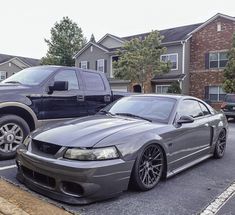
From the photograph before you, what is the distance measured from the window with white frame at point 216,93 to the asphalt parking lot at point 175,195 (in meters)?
19.9

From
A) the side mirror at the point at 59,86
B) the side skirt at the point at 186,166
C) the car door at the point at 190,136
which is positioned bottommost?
the side skirt at the point at 186,166

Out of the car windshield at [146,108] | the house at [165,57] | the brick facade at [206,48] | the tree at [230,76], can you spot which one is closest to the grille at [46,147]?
the car windshield at [146,108]

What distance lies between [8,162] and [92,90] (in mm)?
2582

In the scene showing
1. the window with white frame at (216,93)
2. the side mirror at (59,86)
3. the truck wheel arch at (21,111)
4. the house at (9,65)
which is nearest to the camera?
the truck wheel arch at (21,111)

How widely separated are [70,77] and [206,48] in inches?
832

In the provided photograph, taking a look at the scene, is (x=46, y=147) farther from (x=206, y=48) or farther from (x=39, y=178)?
(x=206, y=48)

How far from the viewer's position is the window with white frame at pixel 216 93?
24.7 metres

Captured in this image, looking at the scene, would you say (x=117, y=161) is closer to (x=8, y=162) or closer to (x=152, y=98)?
(x=152, y=98)

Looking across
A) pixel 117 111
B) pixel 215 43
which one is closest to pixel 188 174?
pixel 117 111

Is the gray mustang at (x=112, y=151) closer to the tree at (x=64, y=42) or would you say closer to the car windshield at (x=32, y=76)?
the car windshield at (x=32, y=76)

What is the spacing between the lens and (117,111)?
5.46 meters

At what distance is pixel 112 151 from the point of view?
3816mm

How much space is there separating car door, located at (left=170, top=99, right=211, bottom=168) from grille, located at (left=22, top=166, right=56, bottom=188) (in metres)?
1.89

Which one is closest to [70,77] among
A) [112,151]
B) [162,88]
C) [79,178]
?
[112,151]
